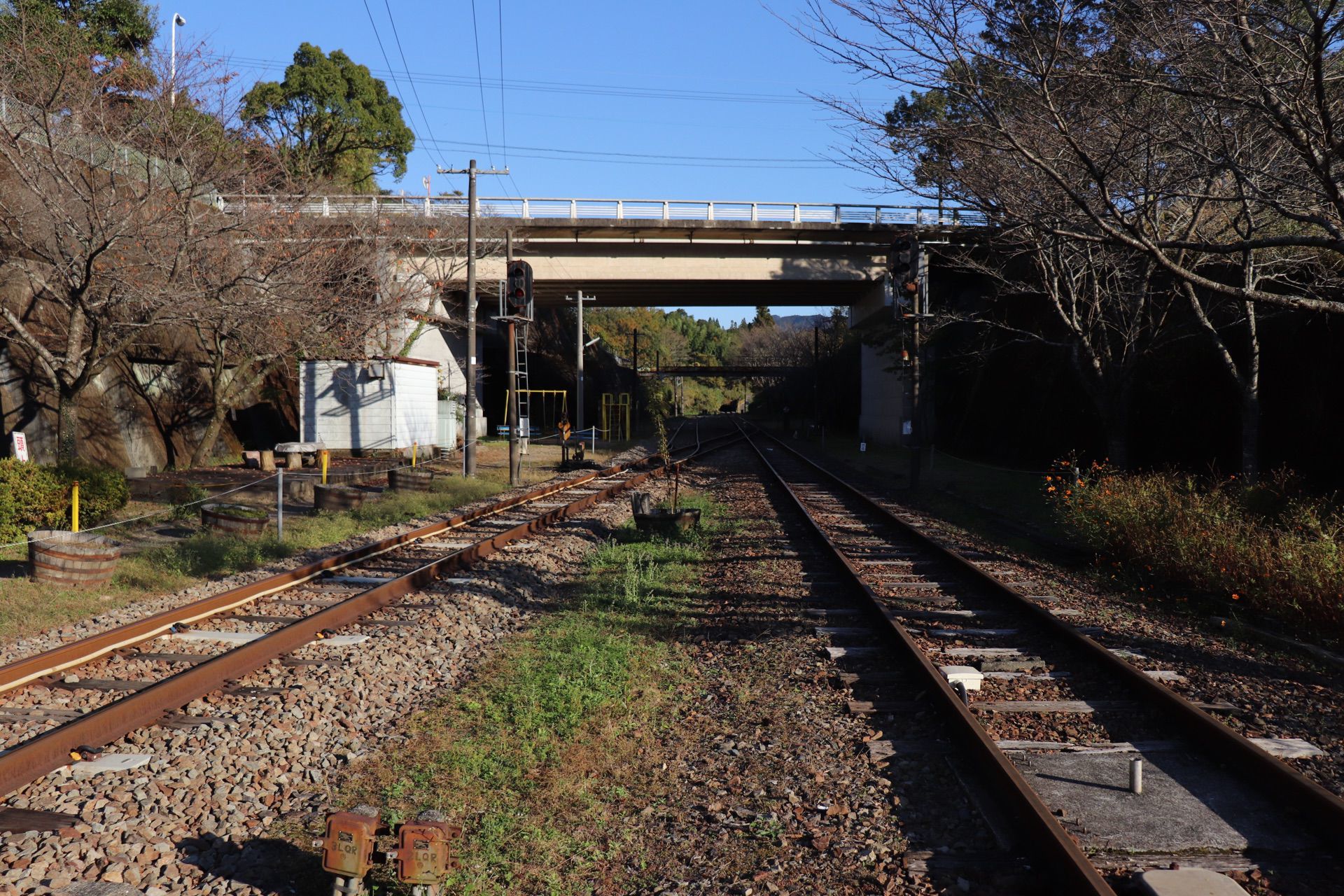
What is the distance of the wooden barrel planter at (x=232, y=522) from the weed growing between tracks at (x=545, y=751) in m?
6.49

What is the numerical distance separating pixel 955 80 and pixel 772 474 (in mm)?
17561

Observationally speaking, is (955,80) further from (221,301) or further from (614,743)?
(221,301)

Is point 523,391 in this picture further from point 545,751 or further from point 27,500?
point 545,751

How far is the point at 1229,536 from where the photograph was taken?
978cm

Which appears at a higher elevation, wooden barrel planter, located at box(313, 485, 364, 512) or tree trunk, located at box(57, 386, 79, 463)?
tree trunk, located at box(57, 386, 79, 463)

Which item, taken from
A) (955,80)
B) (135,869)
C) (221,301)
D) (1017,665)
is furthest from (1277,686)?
(221,301)

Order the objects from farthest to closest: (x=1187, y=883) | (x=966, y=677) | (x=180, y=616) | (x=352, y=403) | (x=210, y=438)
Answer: (x=352, y=403), (x=210, y=438), (x=180, y=616), (x=966, y=677), (x=1187, y=883)

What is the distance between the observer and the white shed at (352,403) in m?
26.5

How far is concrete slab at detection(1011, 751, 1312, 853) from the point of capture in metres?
3.95

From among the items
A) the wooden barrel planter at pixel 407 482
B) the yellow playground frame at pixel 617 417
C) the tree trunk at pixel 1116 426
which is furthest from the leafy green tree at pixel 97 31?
the yellow playground frame at pixel 617 417

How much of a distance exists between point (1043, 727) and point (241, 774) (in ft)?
14.5

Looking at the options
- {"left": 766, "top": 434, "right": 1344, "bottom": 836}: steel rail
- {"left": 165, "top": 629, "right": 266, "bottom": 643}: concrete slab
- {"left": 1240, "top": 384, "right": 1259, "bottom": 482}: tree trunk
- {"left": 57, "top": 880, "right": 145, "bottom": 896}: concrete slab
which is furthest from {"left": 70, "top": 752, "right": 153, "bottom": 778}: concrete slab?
{"left": 1240, "top": 384, "right": 1259, "bottom": 482}: tree trunk

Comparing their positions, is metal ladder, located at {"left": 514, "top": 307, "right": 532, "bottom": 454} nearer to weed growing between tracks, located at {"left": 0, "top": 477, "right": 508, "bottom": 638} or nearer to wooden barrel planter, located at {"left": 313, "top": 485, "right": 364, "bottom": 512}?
wooden barrel planter, located at {"left": 313, "top": 485, "right": 364, "bottom": 512}

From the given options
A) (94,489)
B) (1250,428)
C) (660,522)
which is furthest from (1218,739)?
(94,489)
